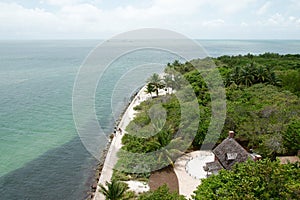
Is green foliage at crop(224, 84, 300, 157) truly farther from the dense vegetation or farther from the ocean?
the ocean

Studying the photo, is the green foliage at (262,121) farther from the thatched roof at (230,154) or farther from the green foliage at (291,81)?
the green foliage at (291,81)

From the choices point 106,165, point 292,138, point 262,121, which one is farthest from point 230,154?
point 106,165

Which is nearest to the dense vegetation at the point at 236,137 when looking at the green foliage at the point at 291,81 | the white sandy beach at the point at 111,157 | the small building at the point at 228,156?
the white sandy beach at the point at 111,157

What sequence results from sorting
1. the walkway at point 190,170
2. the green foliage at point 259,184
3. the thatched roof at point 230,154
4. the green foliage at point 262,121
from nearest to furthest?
the green foliage at point 259,184 → the thatched roof at point 230,154 → the walkway at point 190,170 → the green foliage at point 262,121

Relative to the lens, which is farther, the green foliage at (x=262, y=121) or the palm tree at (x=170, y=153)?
the palm tree at (x=170, y=153)

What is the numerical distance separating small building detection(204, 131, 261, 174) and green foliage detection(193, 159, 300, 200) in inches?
260

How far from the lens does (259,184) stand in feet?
40.2

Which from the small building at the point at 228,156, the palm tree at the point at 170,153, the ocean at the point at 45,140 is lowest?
the ocean at the point at 45,140

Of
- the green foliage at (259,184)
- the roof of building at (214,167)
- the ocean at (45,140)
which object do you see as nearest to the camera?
the green foliage at (259,184)

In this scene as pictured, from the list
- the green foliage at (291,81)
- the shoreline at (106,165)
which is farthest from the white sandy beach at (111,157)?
the green foliage at (291,81)

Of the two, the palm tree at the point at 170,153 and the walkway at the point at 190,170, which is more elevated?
the palm tree at the point at 170,153

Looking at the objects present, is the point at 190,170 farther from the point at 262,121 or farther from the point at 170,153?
the point at 262,121

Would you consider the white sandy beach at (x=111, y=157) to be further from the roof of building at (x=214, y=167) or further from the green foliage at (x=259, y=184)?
the green foliage at (x=259, y=184)

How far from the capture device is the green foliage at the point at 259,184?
38.0 feet
